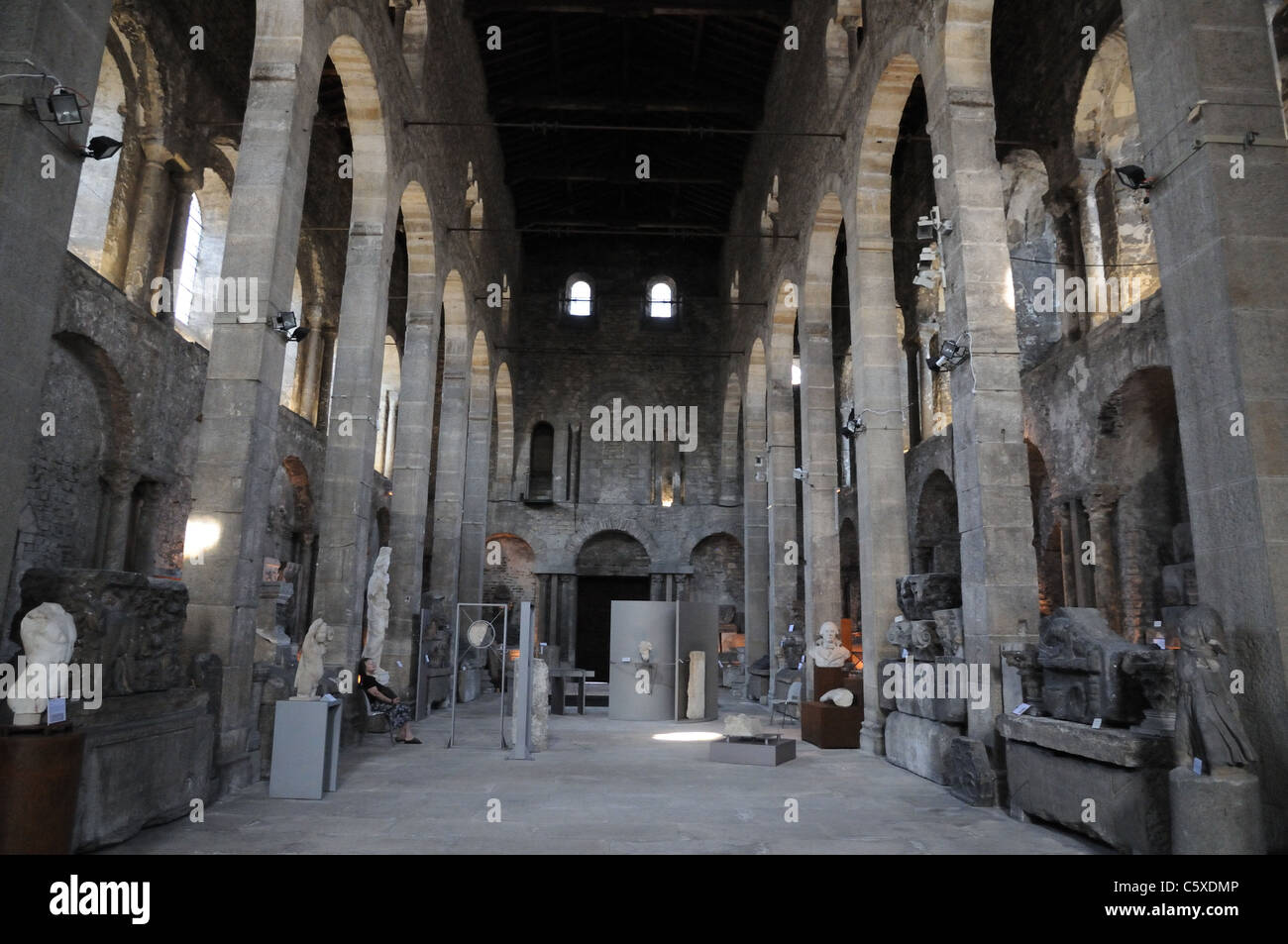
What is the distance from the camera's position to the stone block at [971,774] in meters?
6.37

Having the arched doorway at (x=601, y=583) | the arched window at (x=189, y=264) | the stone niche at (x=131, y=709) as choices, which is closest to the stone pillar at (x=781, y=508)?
the arched doorway at (x=601, y=583)

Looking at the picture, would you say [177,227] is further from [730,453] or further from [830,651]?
[730,453]

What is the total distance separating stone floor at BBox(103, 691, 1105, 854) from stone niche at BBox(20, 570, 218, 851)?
21 centimetres

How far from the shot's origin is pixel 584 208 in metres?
24.7

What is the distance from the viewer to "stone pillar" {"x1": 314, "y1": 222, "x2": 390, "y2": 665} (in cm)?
962

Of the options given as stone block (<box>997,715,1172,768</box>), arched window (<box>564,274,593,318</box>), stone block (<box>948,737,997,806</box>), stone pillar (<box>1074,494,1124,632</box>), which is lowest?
stone block (<box>948,737,997,806</box>)

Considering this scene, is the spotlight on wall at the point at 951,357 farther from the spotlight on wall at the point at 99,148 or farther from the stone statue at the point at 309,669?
the spotlight on wall at the point at 99,148

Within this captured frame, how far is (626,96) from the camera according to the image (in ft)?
63.4

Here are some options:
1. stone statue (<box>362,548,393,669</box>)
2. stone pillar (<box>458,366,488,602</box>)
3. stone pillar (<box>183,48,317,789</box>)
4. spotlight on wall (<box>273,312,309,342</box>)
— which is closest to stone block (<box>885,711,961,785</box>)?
stone pillar (<box>183,48,317,789</box>)

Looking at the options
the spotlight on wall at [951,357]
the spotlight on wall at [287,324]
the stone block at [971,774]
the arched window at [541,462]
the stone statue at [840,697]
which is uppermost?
the arched window at [541,462]

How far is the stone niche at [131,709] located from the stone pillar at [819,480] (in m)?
8.44

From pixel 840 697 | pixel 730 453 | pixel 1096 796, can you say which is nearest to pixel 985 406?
pixel 1096 796

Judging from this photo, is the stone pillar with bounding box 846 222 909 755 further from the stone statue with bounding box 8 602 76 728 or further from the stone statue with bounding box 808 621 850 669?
the stone statue with bounding box 8 602 76 728

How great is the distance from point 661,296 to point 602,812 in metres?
20.5
